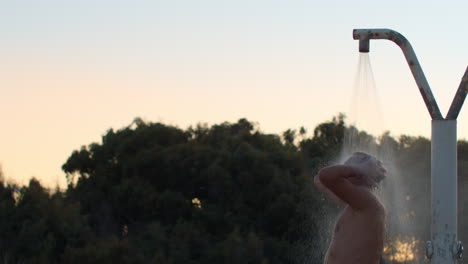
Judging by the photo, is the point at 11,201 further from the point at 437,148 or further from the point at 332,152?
the point at 437,148

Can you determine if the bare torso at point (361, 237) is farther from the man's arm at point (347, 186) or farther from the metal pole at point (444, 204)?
the metal pole at point (444, 204)

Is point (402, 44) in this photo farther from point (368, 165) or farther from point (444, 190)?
point (368, 165)

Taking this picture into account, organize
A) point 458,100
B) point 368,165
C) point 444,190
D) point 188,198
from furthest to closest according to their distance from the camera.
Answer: point 188,198 → point 458,100 → point 444,190 → point 368,165

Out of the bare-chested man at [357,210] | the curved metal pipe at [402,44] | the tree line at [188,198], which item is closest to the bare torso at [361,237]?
the bare-chested man at [357,210]

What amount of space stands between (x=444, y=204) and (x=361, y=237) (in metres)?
1.04

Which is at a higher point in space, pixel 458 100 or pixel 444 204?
pixel 458 100

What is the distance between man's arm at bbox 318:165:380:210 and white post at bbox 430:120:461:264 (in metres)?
0.94

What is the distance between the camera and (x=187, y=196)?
2486cm

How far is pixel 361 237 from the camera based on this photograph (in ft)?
A: 15.3

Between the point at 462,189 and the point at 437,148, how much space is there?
53.7ft

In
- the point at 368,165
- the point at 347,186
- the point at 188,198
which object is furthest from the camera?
the point at 188,198

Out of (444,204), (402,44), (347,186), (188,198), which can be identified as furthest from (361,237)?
(188,198)

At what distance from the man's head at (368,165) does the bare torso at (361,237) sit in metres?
0.16

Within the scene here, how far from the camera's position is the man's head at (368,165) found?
4711 millimetres
